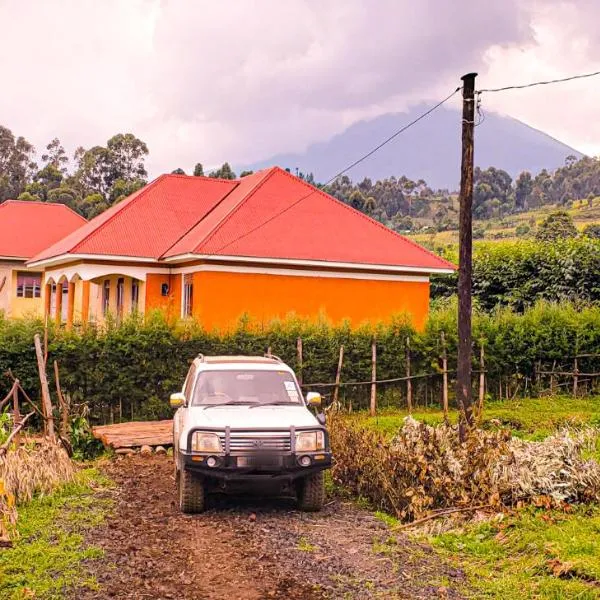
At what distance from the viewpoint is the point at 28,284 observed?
39500 millimetres

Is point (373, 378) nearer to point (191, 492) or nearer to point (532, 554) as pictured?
point (191, 492)

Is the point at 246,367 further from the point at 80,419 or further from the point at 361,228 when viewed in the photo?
the point at 361,228

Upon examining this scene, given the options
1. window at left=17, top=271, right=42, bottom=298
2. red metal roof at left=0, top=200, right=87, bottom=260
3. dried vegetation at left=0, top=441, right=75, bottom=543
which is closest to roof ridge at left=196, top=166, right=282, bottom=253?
dried vegetation at left=0, top=441, right=75, bottom=543

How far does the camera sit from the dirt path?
7.02 m

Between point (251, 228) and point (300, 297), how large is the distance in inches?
104

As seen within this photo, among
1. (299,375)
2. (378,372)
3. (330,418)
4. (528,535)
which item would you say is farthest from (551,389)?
(528,535)

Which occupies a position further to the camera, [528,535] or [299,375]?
[299,375]

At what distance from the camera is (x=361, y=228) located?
27.4m

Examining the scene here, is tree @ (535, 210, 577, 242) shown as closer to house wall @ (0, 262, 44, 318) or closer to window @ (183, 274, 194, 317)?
window @ (183, 274, 194, 317)

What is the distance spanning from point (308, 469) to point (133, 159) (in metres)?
58.2

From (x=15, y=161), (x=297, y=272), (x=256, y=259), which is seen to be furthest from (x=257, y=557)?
(x=15, y=161)

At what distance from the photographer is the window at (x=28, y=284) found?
39.2 meters

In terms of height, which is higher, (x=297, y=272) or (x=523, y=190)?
(x=523, y=190)

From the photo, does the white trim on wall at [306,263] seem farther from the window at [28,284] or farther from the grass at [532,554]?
the window at [28,284]
